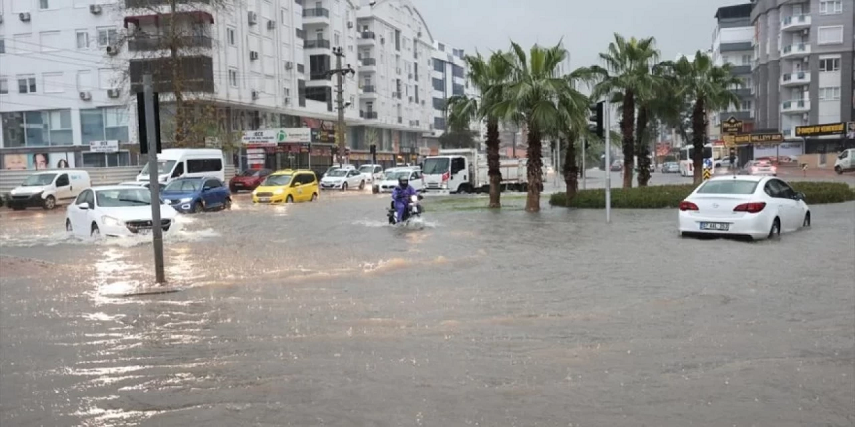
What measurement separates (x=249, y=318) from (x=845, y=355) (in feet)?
20.9

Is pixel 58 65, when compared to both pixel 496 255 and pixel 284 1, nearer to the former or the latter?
pixel 284 1

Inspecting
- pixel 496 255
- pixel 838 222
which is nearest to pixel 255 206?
pixel 496 255

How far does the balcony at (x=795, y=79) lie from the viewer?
77869mm

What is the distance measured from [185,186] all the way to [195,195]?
3.39ft

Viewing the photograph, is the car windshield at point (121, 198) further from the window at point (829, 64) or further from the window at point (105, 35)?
the window at point (829, 64)

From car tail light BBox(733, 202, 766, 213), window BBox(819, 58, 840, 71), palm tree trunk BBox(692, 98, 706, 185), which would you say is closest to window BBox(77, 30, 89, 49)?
palm tree trunk BBox(692, 98, 706, 185)

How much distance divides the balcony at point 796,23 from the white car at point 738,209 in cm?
6920

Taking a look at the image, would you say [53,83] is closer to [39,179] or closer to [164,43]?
[164,43]

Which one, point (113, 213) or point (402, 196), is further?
point (402, 196)

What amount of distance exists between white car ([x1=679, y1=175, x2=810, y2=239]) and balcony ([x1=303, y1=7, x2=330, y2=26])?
6129 cm

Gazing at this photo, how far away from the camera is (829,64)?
252 ft

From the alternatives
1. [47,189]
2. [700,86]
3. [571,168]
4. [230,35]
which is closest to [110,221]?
[571,168]

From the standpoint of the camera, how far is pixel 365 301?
10172mm

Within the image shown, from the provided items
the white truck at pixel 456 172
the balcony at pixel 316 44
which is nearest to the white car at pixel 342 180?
the white truck at pixel 456 172
